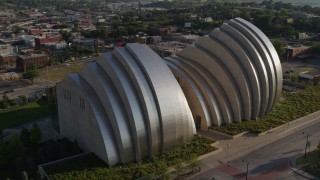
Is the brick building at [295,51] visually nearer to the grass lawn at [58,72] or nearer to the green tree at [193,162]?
the grass lawn at [58,72]

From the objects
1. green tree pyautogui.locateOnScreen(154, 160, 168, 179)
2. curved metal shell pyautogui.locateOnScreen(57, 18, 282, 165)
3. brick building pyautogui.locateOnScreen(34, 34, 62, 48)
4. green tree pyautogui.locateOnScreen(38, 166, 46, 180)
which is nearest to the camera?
green tree pyautogui.locateOnScreen(38, 166, 46, 180)

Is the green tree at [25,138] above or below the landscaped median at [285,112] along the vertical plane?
below

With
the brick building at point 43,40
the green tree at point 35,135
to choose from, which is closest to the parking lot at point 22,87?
the green tree at point 35,135

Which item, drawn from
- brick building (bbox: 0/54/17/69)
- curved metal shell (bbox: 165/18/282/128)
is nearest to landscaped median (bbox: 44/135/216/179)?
curved metal shell (bbox: 165/18/282/128)

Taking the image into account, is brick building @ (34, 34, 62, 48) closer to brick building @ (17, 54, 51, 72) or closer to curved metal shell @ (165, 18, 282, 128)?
brick building @ (17, 54, 51, 72)

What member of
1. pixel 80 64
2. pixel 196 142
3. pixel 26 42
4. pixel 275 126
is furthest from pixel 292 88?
pixel 26 42

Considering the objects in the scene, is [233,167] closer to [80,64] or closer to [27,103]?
[27,103]
